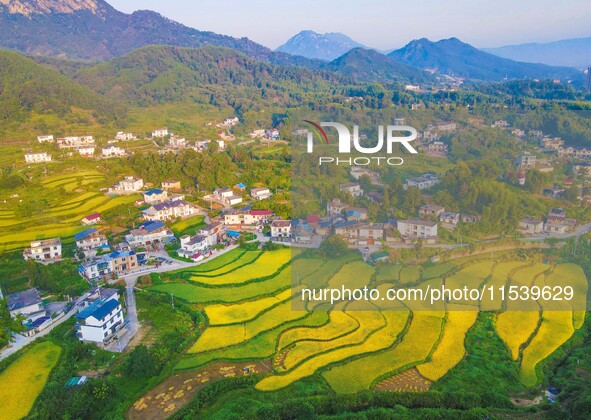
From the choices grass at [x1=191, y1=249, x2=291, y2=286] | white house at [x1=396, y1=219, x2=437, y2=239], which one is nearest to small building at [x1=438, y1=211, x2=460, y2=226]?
white house at [x1=396, y1=219, x2=437, y2=239]

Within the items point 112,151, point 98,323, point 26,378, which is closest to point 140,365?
point 98,323

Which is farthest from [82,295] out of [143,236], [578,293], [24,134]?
[24,134]

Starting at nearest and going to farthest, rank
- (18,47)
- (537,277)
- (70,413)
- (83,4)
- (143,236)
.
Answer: (70,413) < (537,277) < (143,236) < (18,47) < (83,4)

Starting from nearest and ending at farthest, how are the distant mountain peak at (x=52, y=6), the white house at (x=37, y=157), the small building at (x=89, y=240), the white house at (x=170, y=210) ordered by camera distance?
the small building at (x=89, y=240), the white house at (x=170, y=210), the white house at (x=37, y=157), the distant mountain peak at (x=52, y=6)

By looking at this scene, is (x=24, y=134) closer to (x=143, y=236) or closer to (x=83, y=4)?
(x=143, y=236)

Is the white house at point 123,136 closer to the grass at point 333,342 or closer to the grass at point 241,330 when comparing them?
the grass at point 241,330

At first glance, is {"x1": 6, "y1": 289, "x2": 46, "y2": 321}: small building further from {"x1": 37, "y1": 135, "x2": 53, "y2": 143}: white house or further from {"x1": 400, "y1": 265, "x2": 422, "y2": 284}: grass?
{"x1": 37, "y1": 135, "x2": 53, "y2": 143}: white house

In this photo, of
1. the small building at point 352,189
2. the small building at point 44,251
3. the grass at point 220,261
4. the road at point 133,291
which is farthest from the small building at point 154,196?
the small building at point 352,189
